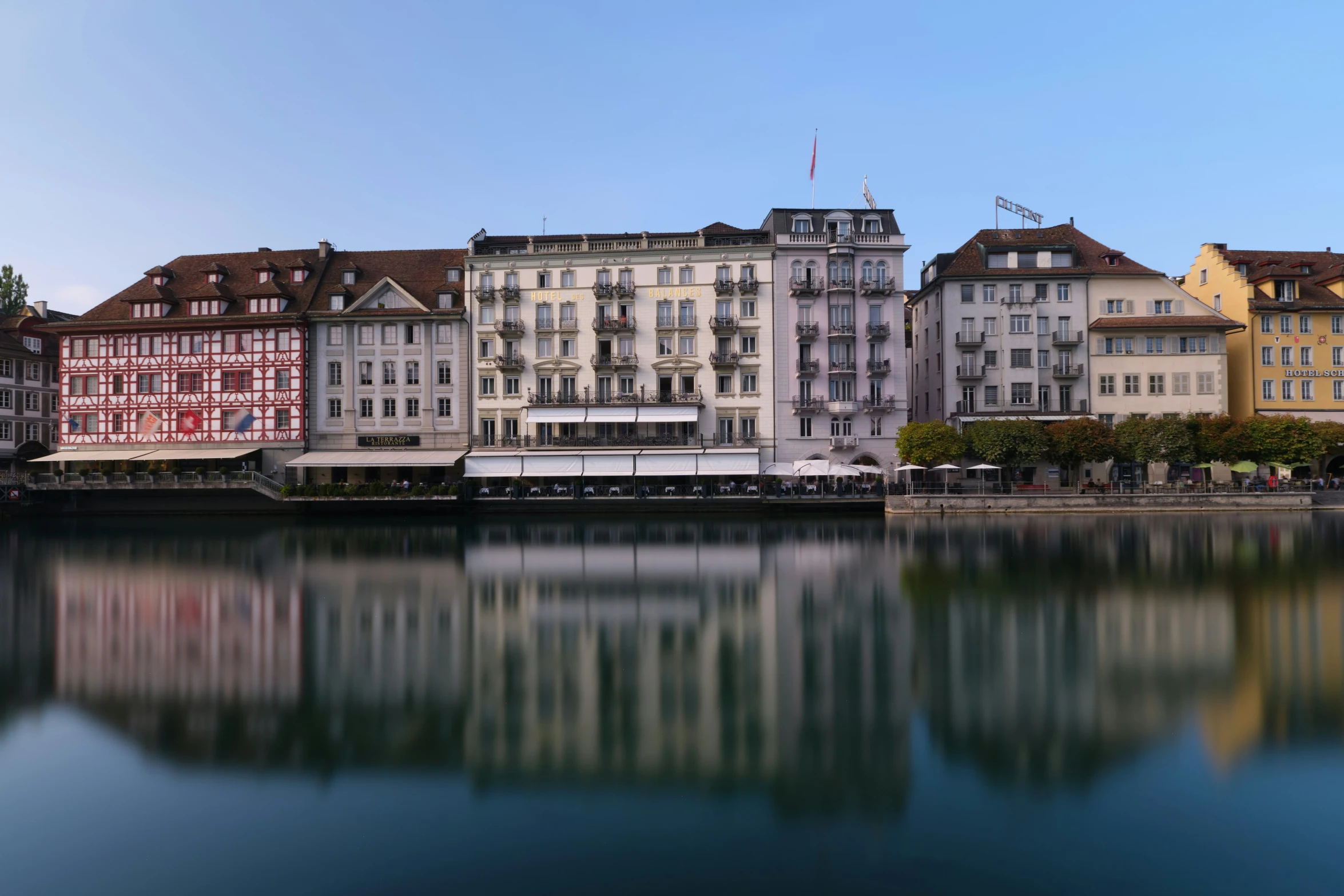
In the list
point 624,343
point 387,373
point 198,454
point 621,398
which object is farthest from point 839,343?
point 198,454

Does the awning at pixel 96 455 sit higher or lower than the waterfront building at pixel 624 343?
lower

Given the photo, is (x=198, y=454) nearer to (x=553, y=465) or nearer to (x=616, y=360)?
(x=553, y=465)

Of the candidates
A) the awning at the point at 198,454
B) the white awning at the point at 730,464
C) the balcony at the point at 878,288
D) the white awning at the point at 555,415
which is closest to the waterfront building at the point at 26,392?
the awning at the point at 198,454

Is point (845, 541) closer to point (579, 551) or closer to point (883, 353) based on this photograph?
point (579, 551)

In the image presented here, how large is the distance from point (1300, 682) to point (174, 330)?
56858 millimetres

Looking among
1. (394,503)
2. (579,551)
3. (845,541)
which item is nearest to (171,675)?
(579,551)

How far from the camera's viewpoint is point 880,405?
1879 inches

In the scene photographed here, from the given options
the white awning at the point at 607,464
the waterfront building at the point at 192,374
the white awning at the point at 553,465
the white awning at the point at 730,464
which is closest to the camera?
the white awning at the point at 607,464

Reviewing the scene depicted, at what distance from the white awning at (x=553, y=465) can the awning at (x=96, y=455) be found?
23566 mm

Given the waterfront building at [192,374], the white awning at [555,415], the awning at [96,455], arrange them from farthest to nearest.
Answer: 1. the waterfront building at [192,374]
2. the white awning at [555,415]
3. the awning at [96,455]

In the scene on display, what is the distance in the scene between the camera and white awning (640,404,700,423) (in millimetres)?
47031

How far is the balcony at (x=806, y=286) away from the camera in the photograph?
47.9m

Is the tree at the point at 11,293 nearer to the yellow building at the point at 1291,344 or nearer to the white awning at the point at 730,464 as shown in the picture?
the white awning at the point at 730,464

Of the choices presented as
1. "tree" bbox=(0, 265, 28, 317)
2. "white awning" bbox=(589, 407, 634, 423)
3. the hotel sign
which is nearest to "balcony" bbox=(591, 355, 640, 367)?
"white awning" bbox=(589, 407, 634, 423)
